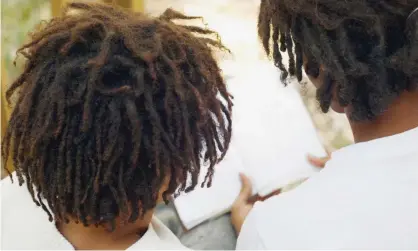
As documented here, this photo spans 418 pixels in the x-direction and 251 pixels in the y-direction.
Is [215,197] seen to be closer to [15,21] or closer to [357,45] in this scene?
[357,45]

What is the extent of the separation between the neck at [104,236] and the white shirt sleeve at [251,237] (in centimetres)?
13

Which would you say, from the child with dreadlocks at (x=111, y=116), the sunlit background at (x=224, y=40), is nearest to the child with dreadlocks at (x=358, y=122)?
the child with dreadlocks at (x=111, y=116)

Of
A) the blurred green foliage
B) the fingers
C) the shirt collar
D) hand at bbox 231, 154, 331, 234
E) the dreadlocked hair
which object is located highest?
the dreadlocked hair

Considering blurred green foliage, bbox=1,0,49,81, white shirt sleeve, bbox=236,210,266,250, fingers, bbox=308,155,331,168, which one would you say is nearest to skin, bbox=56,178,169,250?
white shirt sleeve, bbox=236,210,266,250

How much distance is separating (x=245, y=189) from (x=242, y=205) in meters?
0.04

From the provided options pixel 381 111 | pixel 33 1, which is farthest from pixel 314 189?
pixel 33 1

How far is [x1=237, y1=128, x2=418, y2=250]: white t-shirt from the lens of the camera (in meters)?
0.61

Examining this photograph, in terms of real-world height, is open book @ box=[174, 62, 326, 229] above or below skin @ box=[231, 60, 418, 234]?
below

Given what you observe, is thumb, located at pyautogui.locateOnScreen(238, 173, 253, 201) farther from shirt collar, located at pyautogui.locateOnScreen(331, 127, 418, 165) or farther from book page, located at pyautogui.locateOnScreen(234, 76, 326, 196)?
shirt collar, located at pyautogui.locateOnScreen(331, 127, 418, 165)

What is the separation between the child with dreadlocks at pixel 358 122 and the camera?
0.61 metres

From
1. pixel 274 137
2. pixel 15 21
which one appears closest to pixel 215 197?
pixel 274 137

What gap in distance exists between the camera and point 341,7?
0.62 metres

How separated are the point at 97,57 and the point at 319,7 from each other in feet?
0.83

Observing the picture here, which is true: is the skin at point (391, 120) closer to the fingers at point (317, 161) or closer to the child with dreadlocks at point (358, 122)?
the child with dreadlocks at point (358, 122)
